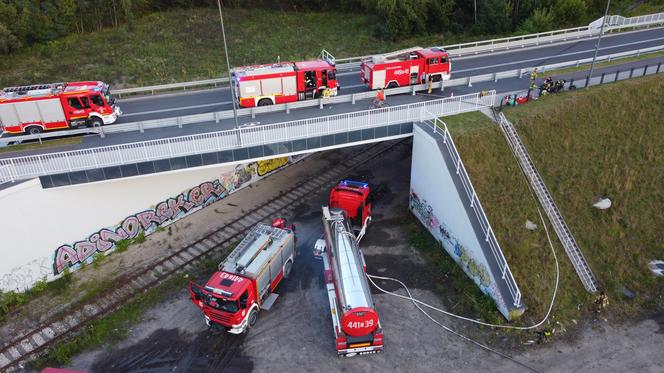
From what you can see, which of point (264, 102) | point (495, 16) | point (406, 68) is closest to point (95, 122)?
point (264, 102)

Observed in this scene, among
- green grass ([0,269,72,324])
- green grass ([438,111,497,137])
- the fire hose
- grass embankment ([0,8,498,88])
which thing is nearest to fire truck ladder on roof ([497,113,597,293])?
the fire hose

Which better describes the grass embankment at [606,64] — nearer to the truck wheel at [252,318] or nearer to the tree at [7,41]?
the truck wheel at [252,318]

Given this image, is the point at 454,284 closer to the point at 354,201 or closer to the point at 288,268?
the point at 354,201

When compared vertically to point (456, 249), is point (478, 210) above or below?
above

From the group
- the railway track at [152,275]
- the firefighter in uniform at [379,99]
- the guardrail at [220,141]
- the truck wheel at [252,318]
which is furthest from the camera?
the firefighter in uniform at [379,99]

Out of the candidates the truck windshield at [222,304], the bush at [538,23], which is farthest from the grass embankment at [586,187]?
the bush at [538,23]

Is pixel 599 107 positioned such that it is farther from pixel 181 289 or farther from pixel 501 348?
pixel 181 289

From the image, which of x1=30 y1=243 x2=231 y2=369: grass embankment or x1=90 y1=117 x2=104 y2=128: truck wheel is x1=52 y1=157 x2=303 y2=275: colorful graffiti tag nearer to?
x1=30 y1=243 x2=231 y2=369: grass embankment
